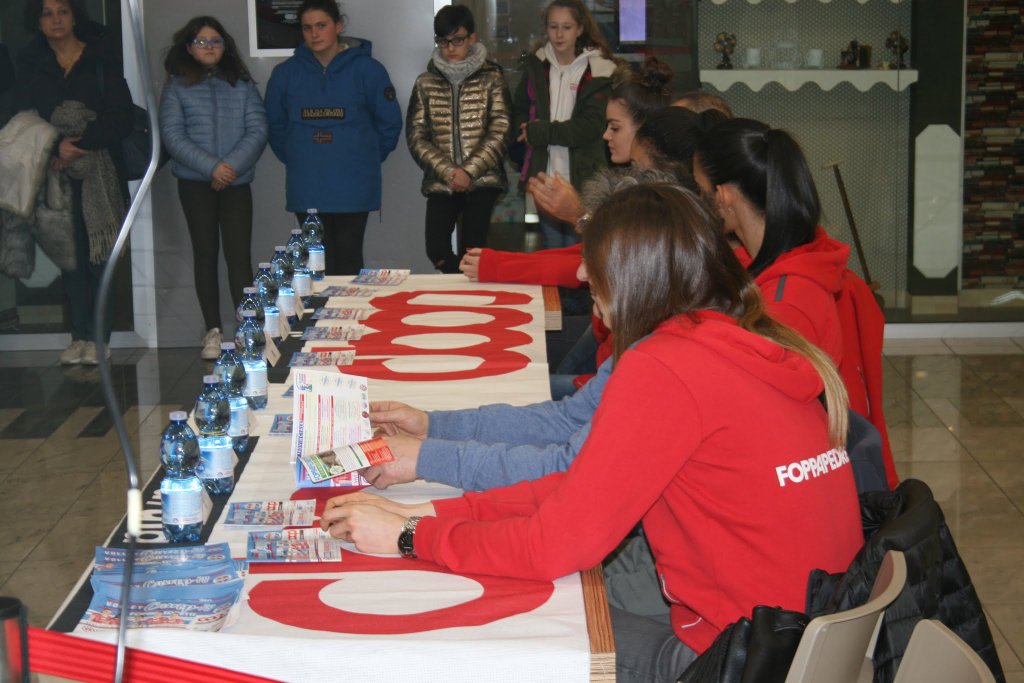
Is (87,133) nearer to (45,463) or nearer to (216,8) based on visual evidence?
(216,8)

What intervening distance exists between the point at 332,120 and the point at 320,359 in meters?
3.10

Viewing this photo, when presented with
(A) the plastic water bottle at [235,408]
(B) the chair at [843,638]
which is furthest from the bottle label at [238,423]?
(B) the chair at [843,638]

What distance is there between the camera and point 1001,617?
3.34 meters

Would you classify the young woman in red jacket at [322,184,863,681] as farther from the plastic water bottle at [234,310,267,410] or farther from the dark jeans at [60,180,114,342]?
the dark jeans at [60,180,114,342]

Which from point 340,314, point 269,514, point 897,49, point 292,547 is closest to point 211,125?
point 340,314

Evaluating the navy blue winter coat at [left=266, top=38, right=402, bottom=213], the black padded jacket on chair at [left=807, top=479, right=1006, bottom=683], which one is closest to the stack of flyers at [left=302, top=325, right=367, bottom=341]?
the black padded jacket on chair at [left=807, top=479, right=1006, bottom=683]

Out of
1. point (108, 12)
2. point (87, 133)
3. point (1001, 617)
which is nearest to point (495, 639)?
point (1001, 617)

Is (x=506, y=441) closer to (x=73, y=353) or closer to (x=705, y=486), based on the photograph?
(x=705, y=486)

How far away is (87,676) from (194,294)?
209 inches

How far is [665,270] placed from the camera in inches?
76.3

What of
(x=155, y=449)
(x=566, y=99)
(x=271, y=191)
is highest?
(x=566, y=99)

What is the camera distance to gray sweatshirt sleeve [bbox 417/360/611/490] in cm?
223

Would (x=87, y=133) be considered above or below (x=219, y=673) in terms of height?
above

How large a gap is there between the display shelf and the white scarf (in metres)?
0.89
